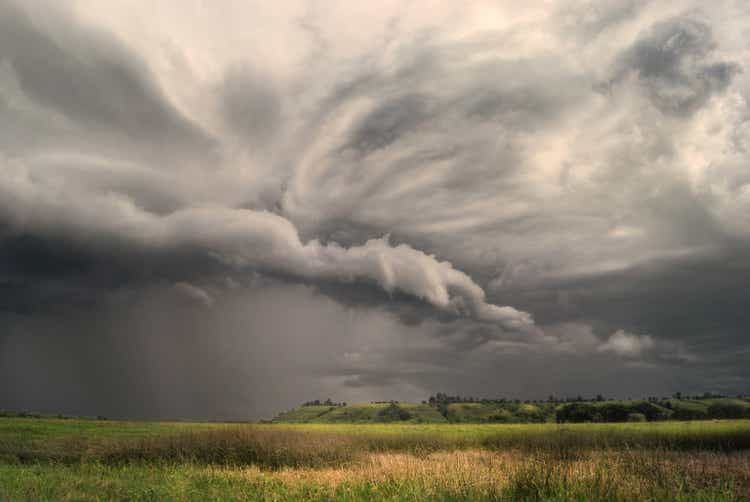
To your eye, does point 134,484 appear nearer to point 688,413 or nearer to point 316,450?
point 316,450

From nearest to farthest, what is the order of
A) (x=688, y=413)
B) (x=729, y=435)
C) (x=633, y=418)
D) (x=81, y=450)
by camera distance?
(x=81, y=450) → (x=729, y=435) → (x=633, y=418) → (x=688, y=413)

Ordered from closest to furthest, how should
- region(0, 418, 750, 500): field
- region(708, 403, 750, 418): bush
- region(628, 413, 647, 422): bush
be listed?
region(0, 418, 750, 500): field
region(628, 413, 647, 422): bush
region(708, 403, 750, 418): bush

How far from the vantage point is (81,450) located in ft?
107

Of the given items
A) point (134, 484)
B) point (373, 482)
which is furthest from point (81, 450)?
point (373, 482)

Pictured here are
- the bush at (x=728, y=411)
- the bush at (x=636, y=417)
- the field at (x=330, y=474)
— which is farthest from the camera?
the bush at (x=728, y=411)

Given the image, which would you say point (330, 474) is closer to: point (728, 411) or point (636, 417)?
point (636, 417)

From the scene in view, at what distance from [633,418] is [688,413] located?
98.6 feet

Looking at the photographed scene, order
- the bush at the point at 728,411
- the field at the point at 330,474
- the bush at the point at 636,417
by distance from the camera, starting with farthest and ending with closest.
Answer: the bush at the point at 728,411
the bush at the point at 636,417
the field at the point at 330,474

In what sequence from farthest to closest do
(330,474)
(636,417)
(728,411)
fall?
(728,411), (636,417), (330,474)

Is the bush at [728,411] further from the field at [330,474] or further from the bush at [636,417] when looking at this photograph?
the field at [330,474]

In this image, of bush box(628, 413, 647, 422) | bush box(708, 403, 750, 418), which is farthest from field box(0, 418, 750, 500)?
bush box(708, 403, 750, 418)

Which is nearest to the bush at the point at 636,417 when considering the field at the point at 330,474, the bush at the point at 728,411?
the bush at the point at 728,411

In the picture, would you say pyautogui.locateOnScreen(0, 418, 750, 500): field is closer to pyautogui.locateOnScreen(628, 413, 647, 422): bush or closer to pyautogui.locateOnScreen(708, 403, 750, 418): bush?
pyautogui.locateOnScreen(628, 413, 647, 422): bush

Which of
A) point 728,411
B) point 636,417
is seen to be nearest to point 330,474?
point 636,417
